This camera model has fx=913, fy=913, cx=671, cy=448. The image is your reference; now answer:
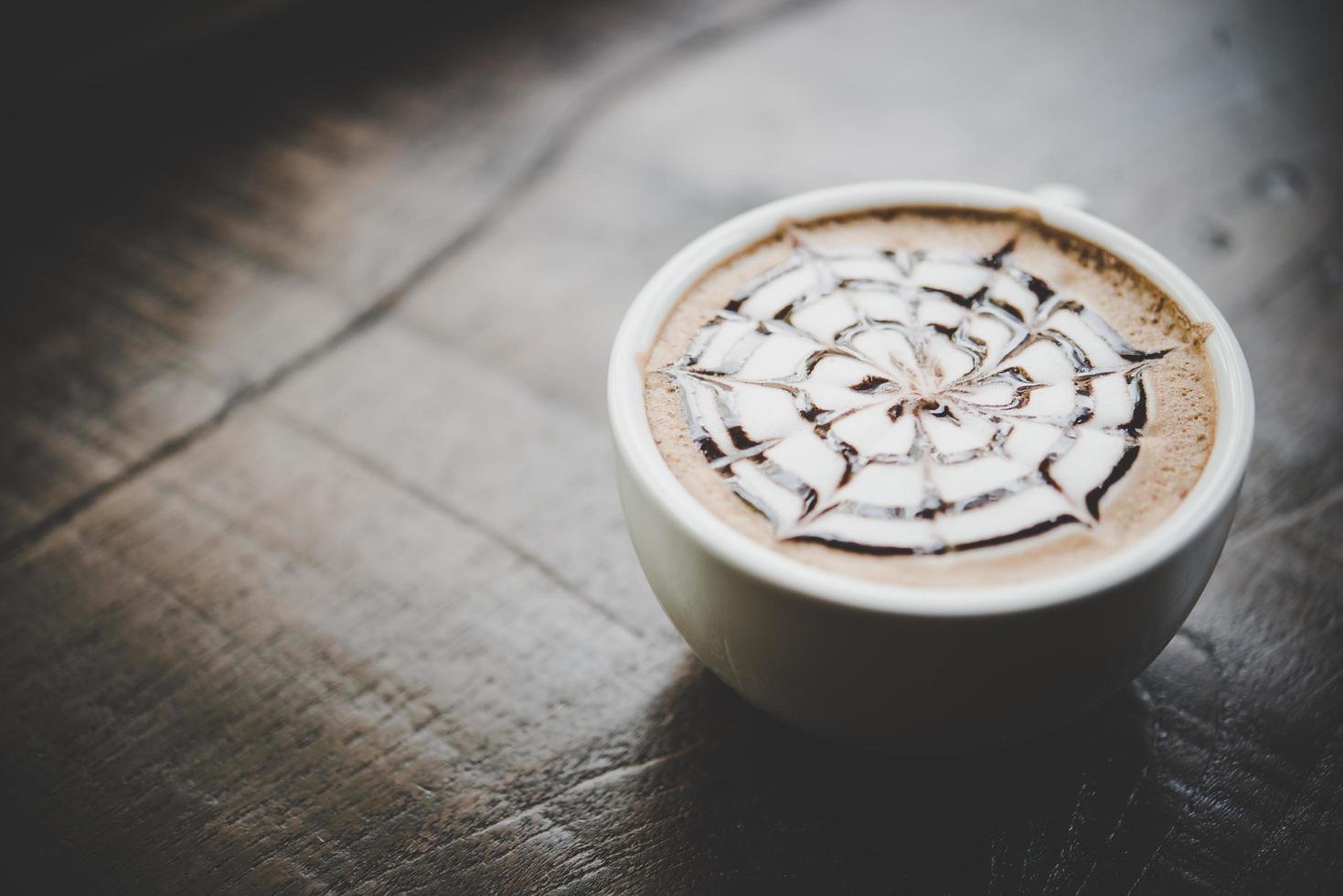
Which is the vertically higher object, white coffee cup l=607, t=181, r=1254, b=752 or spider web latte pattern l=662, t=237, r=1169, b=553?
spider web latte pattern l=662, t=237, r=1169, b=553

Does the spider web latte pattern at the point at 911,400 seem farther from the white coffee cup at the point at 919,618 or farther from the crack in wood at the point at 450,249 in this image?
the crack in wood at the point at 450,249

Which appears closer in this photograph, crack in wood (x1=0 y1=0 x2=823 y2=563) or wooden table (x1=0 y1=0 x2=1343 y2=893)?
wooden table (x1=0 y1=0 x2=1343 y2=893)

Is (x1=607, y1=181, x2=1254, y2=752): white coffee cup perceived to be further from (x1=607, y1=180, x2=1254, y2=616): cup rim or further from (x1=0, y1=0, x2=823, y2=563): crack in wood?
(x1=0, y1=0, x2=823, y2=563): crack in wood

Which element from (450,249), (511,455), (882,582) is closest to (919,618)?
(882,582)

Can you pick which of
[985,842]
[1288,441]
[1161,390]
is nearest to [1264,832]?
[985,842]

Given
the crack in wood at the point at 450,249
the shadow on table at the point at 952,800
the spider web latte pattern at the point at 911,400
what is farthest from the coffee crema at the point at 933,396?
the crack in wood at the point at 450,249

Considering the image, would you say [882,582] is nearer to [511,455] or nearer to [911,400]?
[911,400]

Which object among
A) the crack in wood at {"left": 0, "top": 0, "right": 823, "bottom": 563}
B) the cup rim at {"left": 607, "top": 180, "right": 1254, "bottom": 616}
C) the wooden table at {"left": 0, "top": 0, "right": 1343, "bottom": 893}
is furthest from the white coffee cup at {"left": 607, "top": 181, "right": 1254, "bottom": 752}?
the crack in wood at {"left": 0, "top": 0, "right": 823, "bottom": 563}
